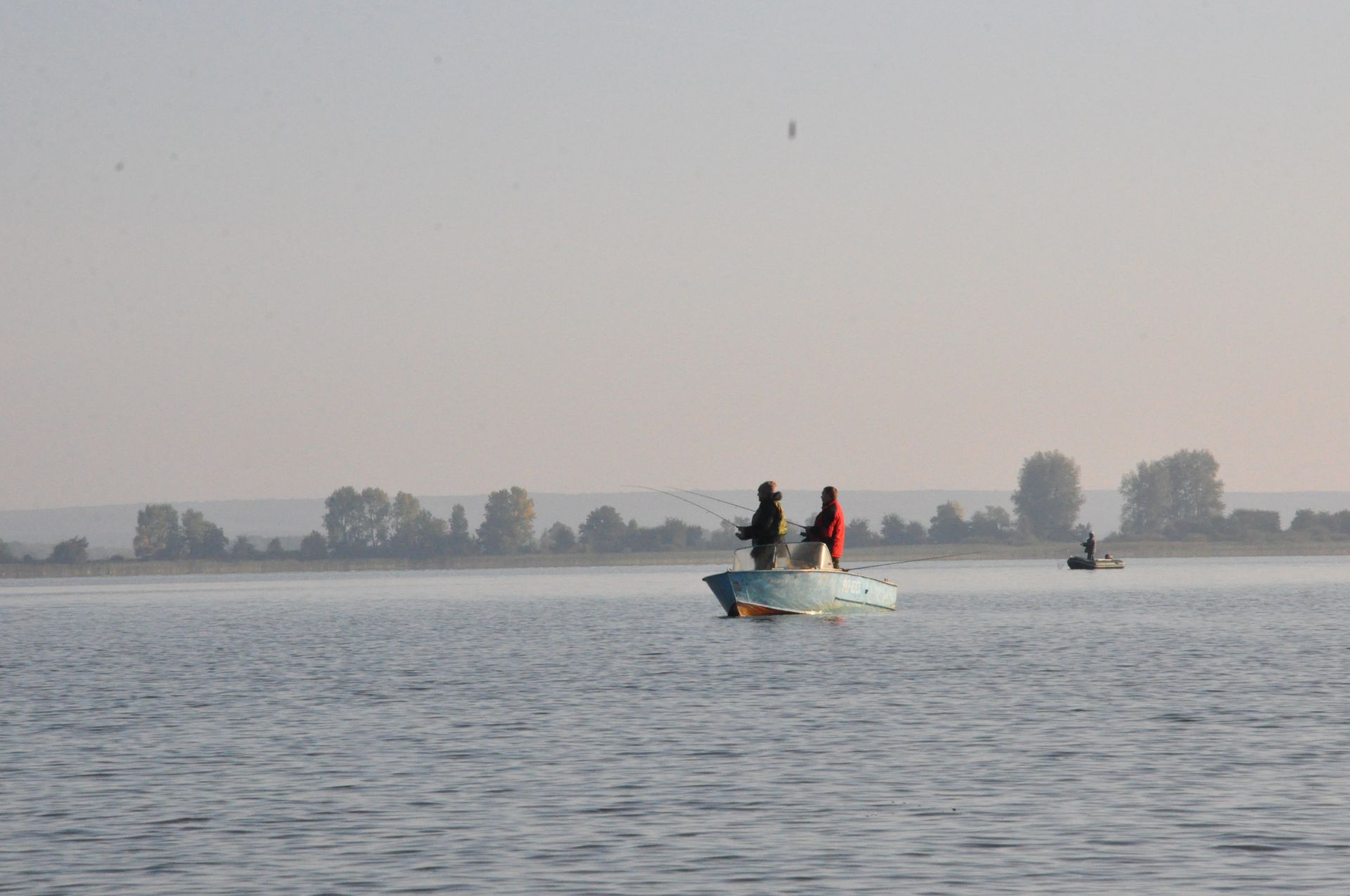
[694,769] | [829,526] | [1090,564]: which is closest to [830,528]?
[829,526]

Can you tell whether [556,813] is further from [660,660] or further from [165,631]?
[165,631]

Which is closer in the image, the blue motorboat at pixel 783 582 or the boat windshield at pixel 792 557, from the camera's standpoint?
the blue motorboat at pixel 783 582

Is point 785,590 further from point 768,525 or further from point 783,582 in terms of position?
point 768,525

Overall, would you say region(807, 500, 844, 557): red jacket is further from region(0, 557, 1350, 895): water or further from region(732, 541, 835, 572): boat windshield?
region(0, 557, 1350, 895): water

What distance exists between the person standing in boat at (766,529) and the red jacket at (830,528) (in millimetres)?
953

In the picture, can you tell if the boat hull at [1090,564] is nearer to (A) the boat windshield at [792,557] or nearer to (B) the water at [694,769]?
(A) the boat windshield at [792,557]

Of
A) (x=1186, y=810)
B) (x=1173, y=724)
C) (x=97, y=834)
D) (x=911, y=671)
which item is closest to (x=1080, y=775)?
(x=1186, y=810)

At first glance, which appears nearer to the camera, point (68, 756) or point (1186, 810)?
point (1186, 810)

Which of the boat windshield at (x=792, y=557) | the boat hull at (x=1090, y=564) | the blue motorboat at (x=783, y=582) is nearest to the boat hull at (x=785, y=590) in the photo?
→ the blue motorboat at (x=783, y=582)

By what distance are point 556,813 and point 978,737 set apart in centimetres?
768

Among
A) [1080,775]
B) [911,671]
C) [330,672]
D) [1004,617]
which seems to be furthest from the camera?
[1004,617]

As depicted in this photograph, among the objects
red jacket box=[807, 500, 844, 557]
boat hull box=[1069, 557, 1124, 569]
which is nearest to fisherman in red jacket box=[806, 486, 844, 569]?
red jacket box=[807, 500, 844, 557]

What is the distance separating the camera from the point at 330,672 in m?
39.2

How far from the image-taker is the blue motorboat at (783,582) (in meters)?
50.2
